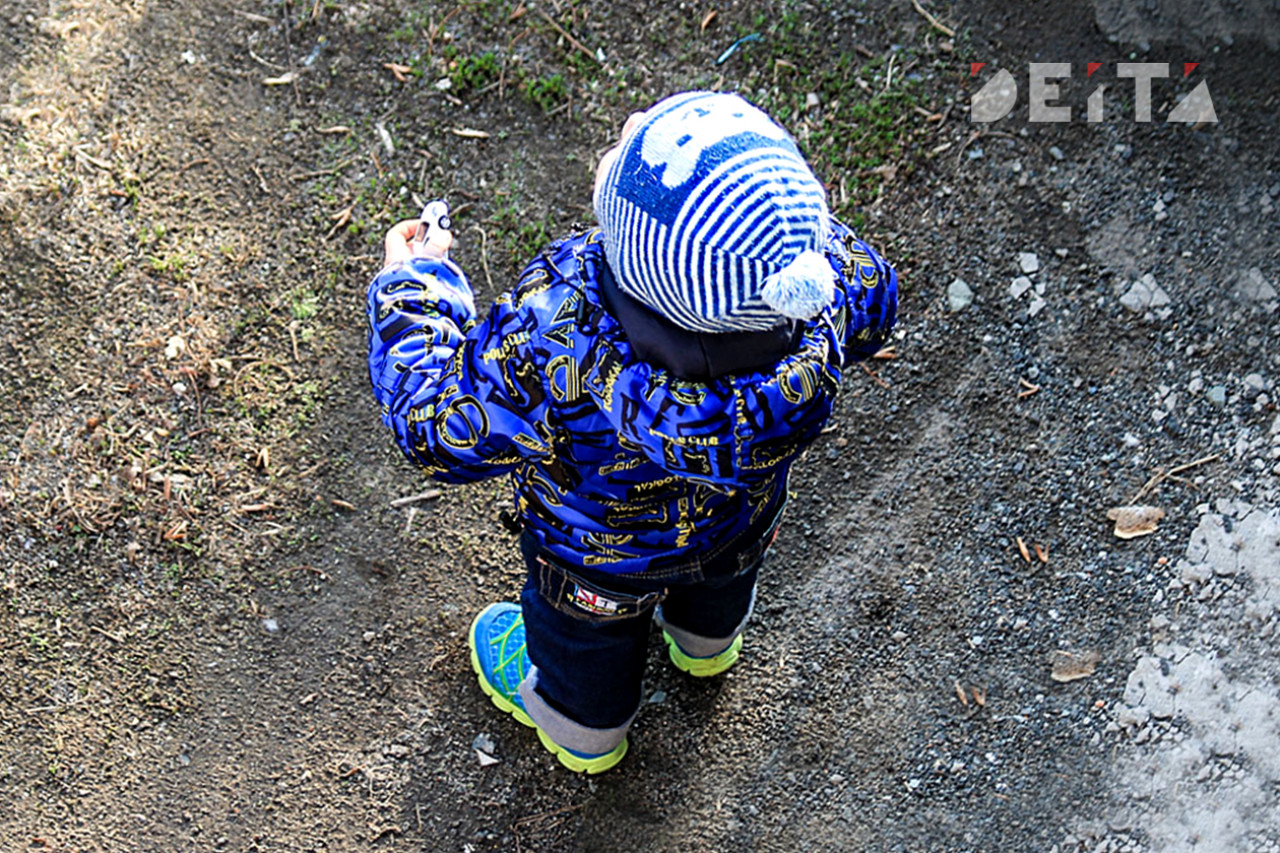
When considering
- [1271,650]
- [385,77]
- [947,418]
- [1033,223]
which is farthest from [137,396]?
[1271,650]

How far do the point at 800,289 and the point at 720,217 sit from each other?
114 mm

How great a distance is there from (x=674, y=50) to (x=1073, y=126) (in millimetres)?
1013

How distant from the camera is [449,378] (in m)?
1.53

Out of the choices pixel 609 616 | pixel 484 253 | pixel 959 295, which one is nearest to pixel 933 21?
pixel 959 295

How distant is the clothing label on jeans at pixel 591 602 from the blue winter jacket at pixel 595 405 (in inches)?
3.1

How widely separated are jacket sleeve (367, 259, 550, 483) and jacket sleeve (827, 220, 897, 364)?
1.46 feet

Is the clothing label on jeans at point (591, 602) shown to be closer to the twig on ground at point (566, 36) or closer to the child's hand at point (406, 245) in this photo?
the child's hand at point (406, 245)

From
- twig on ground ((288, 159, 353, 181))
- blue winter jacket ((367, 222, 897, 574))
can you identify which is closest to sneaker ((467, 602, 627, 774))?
blue winter jacket ((367, 222, 897, 574))

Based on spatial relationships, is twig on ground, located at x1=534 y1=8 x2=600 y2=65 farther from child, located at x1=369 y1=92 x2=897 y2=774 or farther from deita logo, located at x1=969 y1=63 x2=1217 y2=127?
child, located at x1=369 y1=92 x2=897 y2=774

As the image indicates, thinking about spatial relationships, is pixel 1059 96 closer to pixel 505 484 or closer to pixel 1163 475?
pixel 1163 475

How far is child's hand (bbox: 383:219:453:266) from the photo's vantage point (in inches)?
72.8

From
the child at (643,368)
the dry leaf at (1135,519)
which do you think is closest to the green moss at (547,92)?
the child at (643,368)

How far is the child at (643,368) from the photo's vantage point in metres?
1.17

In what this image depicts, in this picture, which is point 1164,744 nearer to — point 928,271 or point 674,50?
point 928,271
